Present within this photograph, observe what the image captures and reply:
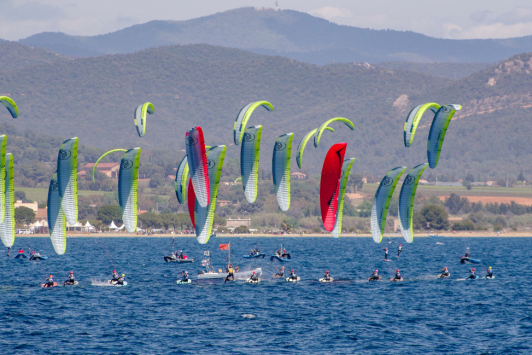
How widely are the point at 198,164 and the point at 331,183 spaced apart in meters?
13.2

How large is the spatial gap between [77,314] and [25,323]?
197 inches

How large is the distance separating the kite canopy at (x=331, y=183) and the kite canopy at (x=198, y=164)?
11324 millimetres

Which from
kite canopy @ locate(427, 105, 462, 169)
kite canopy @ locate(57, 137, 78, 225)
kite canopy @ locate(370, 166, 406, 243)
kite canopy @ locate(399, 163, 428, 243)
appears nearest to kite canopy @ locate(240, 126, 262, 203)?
kite canopy @ locate(57, 137, 78, 225)

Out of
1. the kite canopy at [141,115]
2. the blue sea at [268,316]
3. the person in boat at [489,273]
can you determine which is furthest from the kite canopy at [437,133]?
the person in boat at [489,273]

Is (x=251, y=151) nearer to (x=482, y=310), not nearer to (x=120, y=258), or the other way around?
(x=482, y=310)

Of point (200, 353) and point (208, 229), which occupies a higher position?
point (208, 229)

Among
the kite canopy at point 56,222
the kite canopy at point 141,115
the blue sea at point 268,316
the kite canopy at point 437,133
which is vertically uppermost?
the kite canopy at point 141,115

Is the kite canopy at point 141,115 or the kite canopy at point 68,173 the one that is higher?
the kite canopy at point 141,115

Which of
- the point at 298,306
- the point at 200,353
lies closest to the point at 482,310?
the point at 298,306

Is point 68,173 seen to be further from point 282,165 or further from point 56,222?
point 282,165

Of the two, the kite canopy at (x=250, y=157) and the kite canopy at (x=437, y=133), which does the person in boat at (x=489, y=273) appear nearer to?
the kite canopy at (x=437, y=133)

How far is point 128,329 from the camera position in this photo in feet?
182

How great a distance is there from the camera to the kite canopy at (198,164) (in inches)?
2306

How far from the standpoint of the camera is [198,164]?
5897 centimetres
